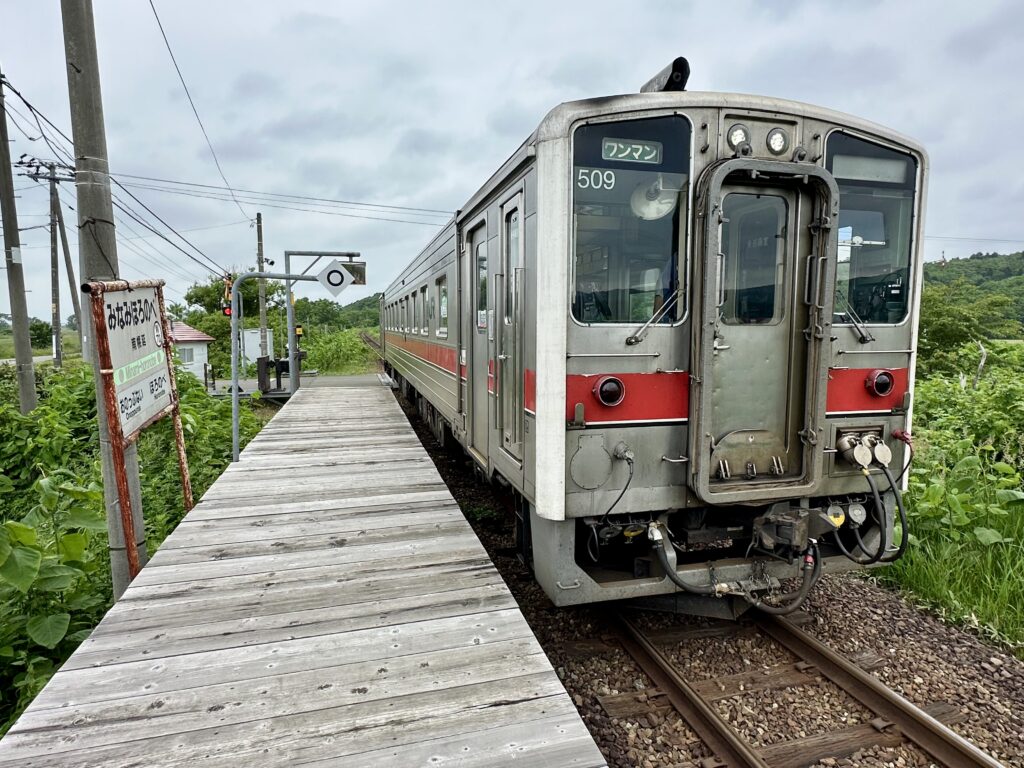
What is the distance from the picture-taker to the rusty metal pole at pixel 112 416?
3.12 m

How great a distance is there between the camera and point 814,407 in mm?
3381

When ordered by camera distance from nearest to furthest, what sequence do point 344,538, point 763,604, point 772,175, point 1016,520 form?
point 772,175 < point 763,604 < point 344,538 < point 1016,520

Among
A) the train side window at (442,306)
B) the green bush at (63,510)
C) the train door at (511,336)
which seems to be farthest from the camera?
the train side window at (442,306)

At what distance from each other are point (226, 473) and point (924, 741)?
557cm

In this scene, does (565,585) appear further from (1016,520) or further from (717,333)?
(1016,520)

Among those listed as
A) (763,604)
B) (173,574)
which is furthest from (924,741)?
(173,574)

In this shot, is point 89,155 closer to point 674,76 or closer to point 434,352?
point 674,76

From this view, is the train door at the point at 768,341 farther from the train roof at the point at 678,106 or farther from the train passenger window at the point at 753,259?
the train roof at the point at 678,106

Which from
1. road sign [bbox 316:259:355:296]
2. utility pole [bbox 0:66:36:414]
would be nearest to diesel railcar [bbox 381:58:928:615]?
road sign [bbox 316:259:355:296]

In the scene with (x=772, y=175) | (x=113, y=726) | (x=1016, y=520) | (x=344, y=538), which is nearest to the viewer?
(x=113, y=726)


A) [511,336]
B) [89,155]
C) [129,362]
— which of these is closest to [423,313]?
[511,336]

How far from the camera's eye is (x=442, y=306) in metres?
7.36

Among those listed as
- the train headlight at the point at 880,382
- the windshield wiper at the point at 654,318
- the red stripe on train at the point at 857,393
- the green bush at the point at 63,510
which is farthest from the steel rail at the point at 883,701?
the green bush at the point at 63,510

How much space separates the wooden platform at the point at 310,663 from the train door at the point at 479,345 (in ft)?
3.13
